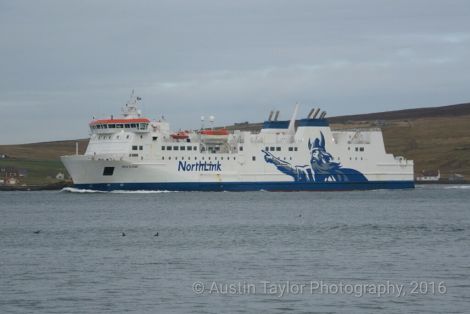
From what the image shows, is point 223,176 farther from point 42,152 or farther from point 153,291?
point 42,152

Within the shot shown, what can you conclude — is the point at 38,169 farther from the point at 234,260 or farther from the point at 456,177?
the point at 234,260

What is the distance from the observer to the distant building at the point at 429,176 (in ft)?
351

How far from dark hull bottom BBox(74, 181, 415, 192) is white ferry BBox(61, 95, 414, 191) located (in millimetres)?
66

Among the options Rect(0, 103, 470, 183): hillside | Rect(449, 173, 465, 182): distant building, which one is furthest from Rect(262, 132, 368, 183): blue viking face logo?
Rect(0, 103, 470, 183): hillside

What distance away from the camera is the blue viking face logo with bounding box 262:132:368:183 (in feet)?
241

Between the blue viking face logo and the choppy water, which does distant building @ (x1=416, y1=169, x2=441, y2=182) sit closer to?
the blue viking face logo

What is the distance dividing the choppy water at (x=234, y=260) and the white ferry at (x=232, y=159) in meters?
14.5

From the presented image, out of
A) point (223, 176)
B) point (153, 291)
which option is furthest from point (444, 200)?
point (153, 291)

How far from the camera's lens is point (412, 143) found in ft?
426

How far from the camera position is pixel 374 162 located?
253 feet

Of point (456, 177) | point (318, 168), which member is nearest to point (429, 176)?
point (456, 177)

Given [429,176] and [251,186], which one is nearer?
[251,186]

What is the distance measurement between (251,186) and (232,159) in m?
2.33

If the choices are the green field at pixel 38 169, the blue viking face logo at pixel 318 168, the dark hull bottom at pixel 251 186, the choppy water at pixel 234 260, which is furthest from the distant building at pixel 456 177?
the choppy water at pixel 234 260
